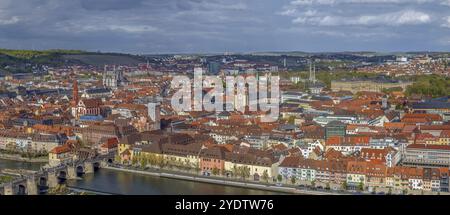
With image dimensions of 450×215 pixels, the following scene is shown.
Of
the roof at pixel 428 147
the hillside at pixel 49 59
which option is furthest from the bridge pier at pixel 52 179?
the hillside at pixel 49 59

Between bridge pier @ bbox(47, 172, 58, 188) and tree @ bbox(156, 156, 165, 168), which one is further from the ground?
tree @ bbox(156, 156, 165, 168)

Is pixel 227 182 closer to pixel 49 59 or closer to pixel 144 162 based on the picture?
pixel 144 162

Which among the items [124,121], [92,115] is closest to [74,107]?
[92,115]

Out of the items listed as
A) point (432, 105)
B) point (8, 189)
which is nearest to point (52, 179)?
point (8, 189)

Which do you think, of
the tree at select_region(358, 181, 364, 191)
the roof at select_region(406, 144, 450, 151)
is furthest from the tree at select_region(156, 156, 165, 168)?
the roof at select_region(406, 144, 450, 151)

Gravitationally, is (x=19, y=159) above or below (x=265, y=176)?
below

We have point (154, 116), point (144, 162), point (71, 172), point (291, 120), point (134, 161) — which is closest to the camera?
point (71, 172)

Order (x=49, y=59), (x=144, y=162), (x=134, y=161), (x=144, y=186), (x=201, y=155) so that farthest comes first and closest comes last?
(x=49, y=59)
(x=134, y=161)
(x=144, y=162)
(x=201, y=155)
(x=144, y=186)

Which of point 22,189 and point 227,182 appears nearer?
point 22,189

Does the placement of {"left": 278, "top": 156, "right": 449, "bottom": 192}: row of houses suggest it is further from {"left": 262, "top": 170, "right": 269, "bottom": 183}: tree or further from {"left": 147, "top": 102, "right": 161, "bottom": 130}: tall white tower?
{"left": 147, "top": 102, "right": 161, "bottom": 130}: tall white tower
